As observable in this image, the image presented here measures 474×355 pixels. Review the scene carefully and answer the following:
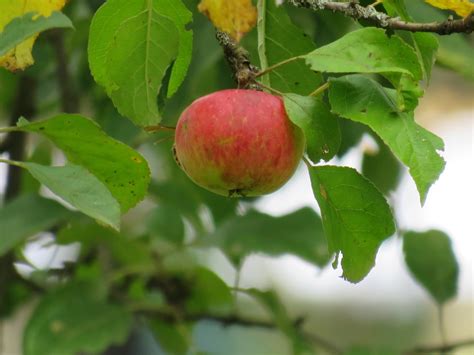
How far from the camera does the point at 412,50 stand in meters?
0.91

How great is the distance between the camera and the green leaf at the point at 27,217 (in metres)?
1.54

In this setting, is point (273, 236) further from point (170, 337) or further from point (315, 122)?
point (315, 122)

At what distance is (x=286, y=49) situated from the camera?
1.10 metres

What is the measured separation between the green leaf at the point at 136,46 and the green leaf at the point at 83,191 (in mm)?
115

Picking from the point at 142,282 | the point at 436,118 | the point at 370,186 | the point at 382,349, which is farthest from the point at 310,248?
the point at 436,118

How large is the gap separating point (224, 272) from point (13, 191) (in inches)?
27.1

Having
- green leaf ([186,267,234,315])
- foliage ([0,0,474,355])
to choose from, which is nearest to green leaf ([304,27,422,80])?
foliage ([0,0,474,355])

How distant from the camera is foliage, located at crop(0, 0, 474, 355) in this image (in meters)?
0.92

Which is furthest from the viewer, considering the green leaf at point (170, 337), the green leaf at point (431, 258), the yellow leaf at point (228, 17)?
the green leaf at point (170, 337)

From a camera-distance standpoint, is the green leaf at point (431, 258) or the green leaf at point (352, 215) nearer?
the green leaf at point (352, 215)

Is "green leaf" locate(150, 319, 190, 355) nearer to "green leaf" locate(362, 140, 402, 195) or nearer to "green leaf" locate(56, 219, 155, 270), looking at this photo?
"green leaf" locate(56, 219, 155, 270)

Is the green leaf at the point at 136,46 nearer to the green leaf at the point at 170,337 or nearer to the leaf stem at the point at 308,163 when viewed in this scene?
the leaf stem at the point at 308,163

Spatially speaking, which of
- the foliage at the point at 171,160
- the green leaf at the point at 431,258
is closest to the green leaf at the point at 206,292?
the foliage at the point at 171,160

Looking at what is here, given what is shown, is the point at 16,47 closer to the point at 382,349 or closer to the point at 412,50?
the point at 412,50
